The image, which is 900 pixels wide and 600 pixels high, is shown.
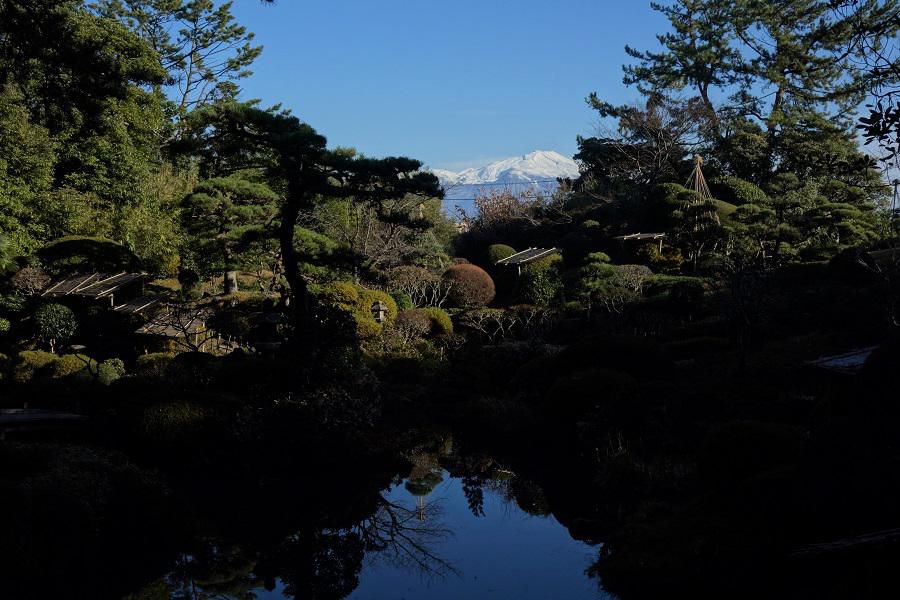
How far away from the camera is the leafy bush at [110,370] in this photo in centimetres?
1909

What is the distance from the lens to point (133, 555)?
32.4ft

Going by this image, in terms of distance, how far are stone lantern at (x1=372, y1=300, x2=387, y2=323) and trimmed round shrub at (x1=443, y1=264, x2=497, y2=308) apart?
567 centimetres

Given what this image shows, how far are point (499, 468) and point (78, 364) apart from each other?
38.7ft

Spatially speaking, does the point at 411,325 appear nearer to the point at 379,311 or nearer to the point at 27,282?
the point at 379,311

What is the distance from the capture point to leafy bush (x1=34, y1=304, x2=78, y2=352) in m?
21.8

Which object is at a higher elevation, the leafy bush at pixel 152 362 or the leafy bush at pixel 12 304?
the leafy bush at pixel 12 304

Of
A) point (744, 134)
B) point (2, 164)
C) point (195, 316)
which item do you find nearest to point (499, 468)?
point (195, 316)

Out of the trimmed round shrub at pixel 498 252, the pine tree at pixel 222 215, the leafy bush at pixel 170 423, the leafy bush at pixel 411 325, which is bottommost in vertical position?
the leafy bush at pixel 170 423

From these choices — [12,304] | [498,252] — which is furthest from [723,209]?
[12,304]

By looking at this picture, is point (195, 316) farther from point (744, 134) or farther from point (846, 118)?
point (846, 118)

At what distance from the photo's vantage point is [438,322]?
24.7 meters

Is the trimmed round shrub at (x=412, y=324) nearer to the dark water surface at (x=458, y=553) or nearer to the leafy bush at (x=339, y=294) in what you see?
the leafy bush at (x=339, y=294)

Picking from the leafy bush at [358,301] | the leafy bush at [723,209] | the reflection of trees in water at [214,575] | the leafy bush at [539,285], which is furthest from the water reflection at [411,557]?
the leafy bush at [723,209]

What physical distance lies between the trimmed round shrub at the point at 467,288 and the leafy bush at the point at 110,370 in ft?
40.7
